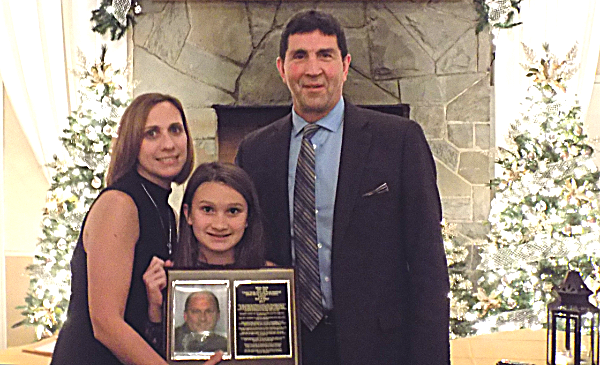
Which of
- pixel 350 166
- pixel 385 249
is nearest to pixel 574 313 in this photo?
pixel 385 249

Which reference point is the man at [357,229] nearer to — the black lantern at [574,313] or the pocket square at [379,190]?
the pocket square at [379,190]

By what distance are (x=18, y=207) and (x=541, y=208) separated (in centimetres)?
319

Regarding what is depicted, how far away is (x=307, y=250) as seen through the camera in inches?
70.9

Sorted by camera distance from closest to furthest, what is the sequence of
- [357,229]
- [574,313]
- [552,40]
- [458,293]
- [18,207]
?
[357,229], [574,313], [458,293], [552,40], [18,207]

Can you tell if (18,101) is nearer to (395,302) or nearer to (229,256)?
(229,256)

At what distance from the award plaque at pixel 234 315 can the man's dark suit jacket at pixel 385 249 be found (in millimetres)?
116

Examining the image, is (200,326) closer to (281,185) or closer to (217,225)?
(217,225)

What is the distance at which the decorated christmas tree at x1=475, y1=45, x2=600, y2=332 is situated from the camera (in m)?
3.41

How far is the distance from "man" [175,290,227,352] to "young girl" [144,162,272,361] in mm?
71

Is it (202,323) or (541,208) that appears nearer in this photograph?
(202,323)

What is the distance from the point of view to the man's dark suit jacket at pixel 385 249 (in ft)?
5.86

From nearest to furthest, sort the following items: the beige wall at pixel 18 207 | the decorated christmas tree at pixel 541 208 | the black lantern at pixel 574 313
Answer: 1. the black lantern at pixel 574 313
2. the decorated christmas tree at pixel 541 208
3. the beige wall at pixel 18 207

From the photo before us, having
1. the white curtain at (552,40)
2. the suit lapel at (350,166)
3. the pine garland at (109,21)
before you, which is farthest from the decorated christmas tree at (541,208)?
the pine garland at (109,21)

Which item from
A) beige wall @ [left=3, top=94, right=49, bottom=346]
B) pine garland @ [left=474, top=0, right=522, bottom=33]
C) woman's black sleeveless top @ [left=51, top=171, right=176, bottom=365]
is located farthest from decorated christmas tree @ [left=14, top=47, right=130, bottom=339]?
pine garland @ [left=474, top=0, right=522, bottom=33]
